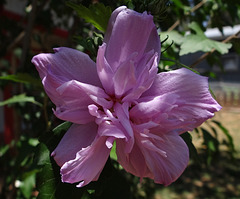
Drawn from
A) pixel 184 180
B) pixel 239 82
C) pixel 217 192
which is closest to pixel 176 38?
pixel 217 192

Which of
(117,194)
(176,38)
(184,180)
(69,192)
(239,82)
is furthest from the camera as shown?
(239,82)

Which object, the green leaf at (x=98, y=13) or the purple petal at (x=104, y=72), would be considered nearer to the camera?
the purple petal at (x=104, y=72)

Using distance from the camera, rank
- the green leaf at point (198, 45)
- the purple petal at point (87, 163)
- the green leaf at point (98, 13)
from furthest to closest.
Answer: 1. the green leaf at point (198, 45)
2. the green leaf at point (98, 13)
3. the purple petal at point (87, 163)

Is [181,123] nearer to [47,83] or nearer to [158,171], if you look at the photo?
[158,171]

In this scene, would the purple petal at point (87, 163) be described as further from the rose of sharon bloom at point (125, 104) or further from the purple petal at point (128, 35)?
the purple petal at point (128, 35)

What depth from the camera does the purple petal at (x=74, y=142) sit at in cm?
51

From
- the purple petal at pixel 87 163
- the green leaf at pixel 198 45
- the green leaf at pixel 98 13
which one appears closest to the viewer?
the purple petal at pixel 87 163

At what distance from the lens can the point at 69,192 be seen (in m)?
0.61

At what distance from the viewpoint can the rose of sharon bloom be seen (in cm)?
49

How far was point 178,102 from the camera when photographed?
19.9 inches

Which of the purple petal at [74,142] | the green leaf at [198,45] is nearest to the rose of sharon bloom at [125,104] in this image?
the purple petal at [74,142]

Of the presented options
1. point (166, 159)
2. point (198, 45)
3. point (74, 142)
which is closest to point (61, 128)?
point (74, 142)

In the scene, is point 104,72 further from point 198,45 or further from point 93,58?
point 198,45

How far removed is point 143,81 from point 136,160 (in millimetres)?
163
